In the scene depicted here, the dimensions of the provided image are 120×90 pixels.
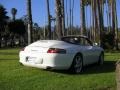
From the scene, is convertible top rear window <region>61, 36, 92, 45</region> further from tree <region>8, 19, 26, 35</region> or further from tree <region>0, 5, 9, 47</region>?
tree <region>8, 19, 26, 35</region>

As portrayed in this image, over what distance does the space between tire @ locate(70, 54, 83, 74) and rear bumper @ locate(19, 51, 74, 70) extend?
24 cm

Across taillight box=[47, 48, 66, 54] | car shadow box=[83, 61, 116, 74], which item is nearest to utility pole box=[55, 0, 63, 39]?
car shadow box=[83, 61, 116, 74]

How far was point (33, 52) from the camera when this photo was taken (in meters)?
12.3

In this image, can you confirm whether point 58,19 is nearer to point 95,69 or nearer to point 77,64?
point 95,69

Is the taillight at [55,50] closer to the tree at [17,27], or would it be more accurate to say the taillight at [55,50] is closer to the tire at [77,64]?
the tire at [77,64]

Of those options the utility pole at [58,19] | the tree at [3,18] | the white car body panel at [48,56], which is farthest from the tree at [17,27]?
the white car body panel at [48,56]

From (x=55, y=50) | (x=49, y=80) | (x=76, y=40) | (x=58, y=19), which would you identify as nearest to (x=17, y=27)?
(x=58, y=19)

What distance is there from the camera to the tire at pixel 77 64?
41.1ft

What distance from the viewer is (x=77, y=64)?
41.9 feet

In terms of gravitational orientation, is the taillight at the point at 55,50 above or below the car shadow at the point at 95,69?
above

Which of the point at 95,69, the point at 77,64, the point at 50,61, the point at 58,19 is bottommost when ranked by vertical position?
the point at 95,69

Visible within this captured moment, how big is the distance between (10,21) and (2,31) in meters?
6.36

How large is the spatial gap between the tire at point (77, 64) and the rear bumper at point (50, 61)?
239 millimetres

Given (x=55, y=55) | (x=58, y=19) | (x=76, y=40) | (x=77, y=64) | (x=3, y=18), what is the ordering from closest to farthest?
(x=55, y=55) < (x=77, y=64) < (x=76, y=40) < (x=58, y=19) < (x=3, y=18)
